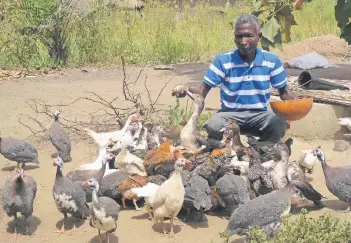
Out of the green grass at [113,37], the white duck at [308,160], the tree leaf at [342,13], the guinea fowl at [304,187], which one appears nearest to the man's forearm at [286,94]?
the white duck at [308,160]

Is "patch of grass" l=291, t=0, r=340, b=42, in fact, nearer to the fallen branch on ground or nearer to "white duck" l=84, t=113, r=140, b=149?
the fallen branch on ground

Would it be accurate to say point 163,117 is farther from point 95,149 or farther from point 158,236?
point 158,236

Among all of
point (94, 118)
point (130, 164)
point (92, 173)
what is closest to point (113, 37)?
point (94, 118)

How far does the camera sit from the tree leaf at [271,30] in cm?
804

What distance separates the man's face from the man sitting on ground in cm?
3

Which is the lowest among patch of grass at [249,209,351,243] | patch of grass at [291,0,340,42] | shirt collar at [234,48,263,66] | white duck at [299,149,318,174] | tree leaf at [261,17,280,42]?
white duck at [299,149,318,174]

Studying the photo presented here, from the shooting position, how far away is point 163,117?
29.8ft

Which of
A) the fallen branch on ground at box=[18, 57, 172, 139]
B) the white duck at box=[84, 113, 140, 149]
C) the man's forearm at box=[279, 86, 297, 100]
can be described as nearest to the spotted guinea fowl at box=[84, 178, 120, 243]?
the white duck at box=[84, 113, 140, 149]

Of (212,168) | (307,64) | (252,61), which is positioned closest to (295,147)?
(252,61)

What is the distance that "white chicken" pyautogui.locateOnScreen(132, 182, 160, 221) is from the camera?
574cm

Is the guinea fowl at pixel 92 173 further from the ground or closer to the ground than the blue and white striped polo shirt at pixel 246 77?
closer to the ground

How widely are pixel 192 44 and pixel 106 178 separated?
380 inches

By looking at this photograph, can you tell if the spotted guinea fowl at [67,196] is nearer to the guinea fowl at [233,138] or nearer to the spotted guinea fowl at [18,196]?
the spotted guinea fowl at [18,196]

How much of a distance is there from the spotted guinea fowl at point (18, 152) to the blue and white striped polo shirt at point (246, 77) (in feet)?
7.23
